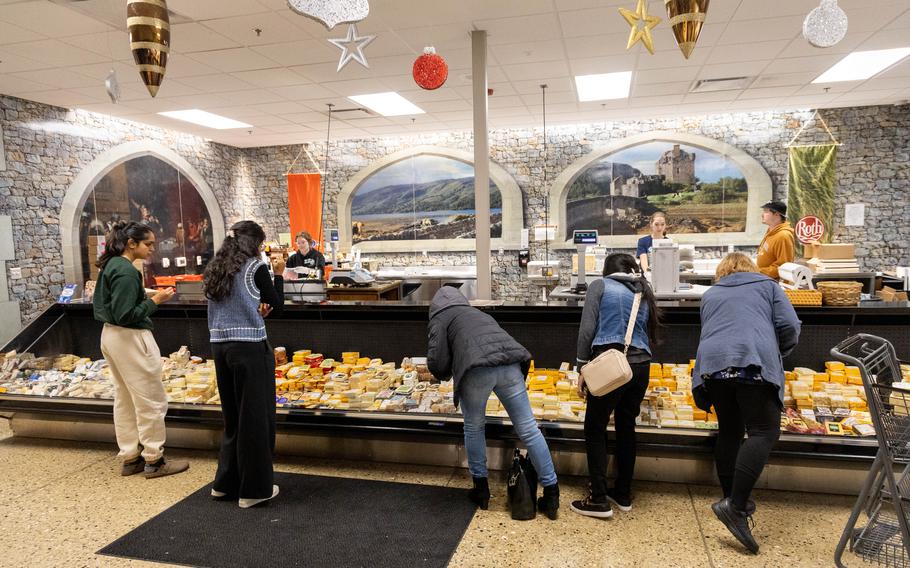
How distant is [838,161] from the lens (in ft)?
30.0

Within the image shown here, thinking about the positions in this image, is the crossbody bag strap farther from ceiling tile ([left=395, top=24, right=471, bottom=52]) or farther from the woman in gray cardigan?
ceiling tile ([left=395, top=24, right=471, bottom=52])

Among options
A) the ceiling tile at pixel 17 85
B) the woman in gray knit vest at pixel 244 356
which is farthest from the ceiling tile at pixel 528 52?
the ceiling tile at pixel 17 85

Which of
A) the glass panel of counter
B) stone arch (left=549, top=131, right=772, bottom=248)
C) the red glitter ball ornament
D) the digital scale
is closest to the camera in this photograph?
the glass panel of counter

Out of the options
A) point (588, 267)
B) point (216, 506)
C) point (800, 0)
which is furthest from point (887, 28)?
point (216, 506)

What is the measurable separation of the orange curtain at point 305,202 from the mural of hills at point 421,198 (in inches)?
30.0

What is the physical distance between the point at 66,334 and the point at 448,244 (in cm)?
698

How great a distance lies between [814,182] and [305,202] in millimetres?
9456

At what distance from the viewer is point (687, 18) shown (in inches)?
91.7

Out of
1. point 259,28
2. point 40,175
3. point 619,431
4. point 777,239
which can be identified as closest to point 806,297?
point 777,239

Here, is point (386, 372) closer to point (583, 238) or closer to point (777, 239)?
point (583, 238)

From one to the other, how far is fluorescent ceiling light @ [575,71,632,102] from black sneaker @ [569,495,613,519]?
5.32m

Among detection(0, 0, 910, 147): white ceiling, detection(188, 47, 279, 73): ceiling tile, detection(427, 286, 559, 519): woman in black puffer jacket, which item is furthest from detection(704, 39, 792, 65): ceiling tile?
detection(188, 47, 279, 73): ceiling tile

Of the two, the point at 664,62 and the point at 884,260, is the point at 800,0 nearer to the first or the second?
the point at 664,62

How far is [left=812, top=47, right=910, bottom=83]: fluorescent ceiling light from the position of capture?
6.14 m
